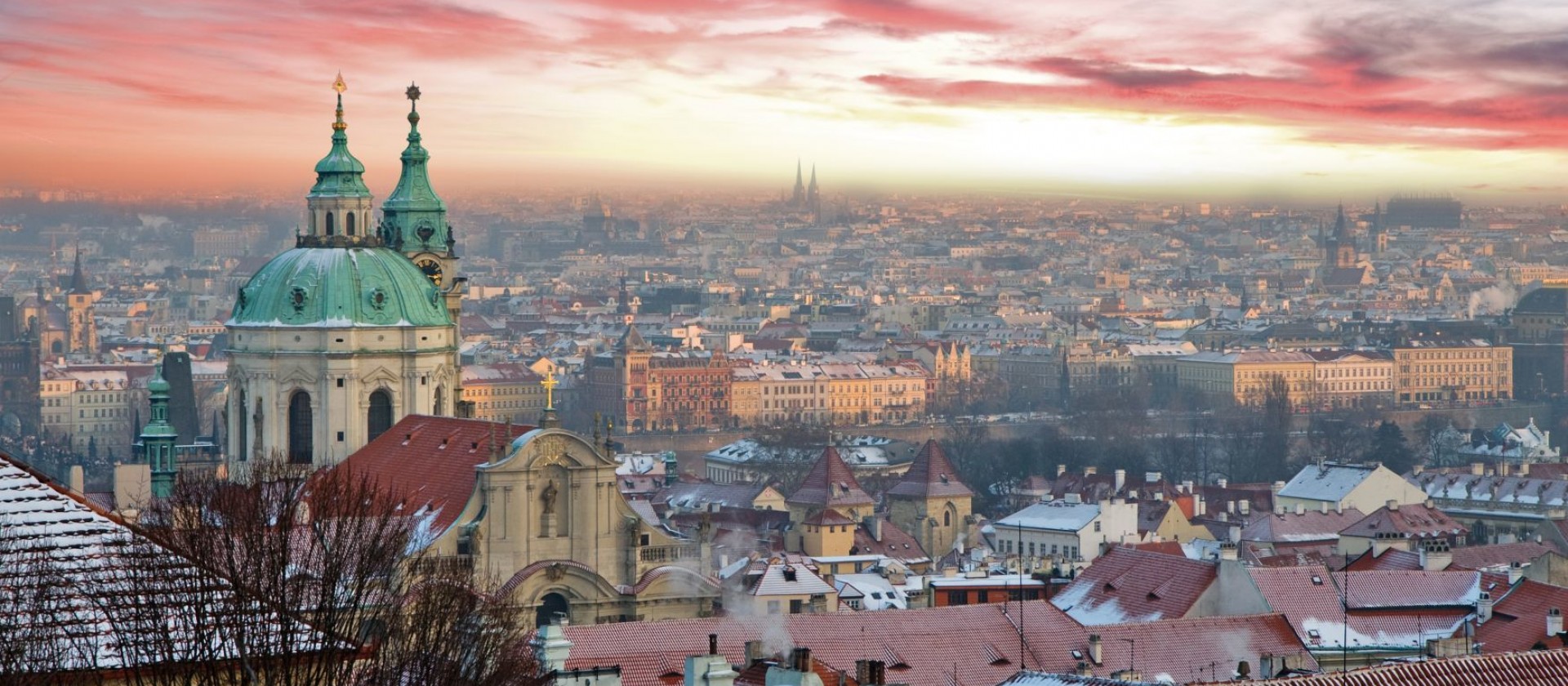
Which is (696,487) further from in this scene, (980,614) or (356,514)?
(356,514)

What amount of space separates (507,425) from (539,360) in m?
121

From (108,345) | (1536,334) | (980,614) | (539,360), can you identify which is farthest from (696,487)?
(108,345)

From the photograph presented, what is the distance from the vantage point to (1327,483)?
81.9 metres

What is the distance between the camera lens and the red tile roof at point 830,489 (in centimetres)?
7906

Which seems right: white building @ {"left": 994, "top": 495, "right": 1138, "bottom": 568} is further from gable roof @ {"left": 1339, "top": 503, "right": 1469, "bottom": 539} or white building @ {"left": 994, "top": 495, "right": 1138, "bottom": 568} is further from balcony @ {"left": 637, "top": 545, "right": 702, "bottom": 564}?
balcony @ {"left": 637, "top": 545, "right": 702, "bottom": 564}

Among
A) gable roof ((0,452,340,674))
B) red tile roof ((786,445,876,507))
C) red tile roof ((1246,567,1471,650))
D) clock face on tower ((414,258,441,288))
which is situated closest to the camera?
gable roof ((0,452,340,674))

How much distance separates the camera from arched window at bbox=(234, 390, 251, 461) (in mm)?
57156

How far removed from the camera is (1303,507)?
79.9 m

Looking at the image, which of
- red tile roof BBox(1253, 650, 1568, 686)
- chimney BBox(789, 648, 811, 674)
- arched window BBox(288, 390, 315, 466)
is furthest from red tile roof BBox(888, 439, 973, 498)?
red tile roof BBox(1253, 650, 1568, 686)

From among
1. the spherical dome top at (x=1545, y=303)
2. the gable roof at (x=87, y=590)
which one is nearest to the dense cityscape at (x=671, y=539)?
the gable roof at (x=87, y=590)

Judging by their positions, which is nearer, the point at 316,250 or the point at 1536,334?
the point at 316,250

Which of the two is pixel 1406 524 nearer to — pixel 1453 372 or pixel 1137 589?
pixel 1137 589

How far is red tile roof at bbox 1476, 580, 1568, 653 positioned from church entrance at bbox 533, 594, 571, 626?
12768 millimetres

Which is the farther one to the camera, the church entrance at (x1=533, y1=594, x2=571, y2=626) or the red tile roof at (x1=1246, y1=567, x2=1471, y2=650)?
the church entrance at (x1=533, y1=594, x2=571, y2=626)
